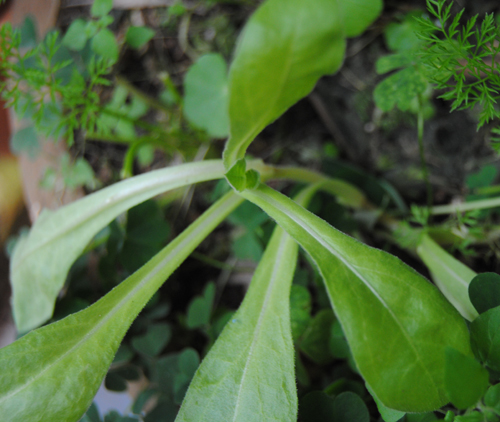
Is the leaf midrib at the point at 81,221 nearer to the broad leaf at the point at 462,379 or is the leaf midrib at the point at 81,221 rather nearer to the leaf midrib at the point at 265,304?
the leaf midrib at the point at 265,304

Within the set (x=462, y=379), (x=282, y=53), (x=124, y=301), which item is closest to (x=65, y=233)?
(x=124, y=301)

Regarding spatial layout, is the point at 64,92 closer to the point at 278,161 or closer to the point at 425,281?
the point at 278,161

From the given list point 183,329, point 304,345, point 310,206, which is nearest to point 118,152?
point 183,329


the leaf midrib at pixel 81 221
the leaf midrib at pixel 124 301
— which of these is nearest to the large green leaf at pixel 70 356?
the leaf midrib at pixel 124 301

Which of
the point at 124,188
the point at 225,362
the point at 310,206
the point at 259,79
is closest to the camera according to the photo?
the point at 259,79

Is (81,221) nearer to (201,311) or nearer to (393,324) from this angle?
(201,311)
